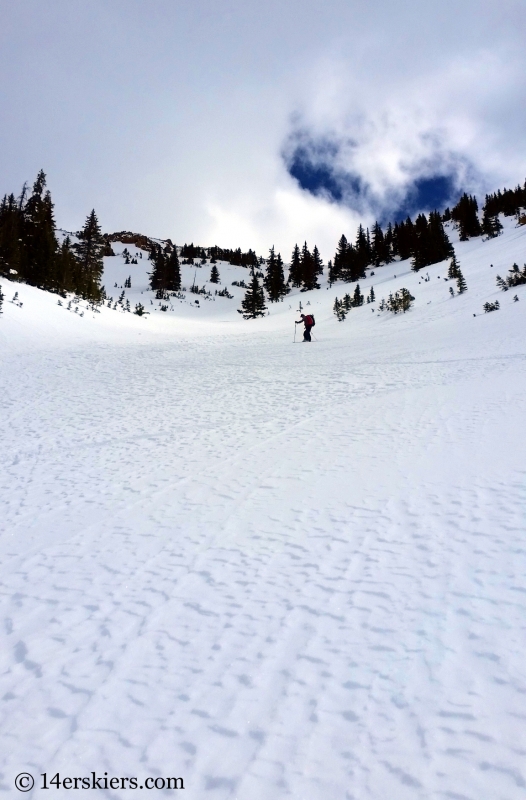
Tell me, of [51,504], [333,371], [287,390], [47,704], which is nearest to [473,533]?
[47,704]

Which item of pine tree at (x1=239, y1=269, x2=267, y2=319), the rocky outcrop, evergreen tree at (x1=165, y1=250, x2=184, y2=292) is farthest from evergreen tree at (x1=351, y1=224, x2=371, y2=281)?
the rocky outcrop

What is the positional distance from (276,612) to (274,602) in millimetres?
105

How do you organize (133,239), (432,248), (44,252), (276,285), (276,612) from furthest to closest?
1. (133,239)
2. (276,285)
3. (432,248)
4. (44,252)
5. (276,612)

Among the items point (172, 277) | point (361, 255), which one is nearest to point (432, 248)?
point (361, 255)

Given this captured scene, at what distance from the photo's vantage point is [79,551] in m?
3.67

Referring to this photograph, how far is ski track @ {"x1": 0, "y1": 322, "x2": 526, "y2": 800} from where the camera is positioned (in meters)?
1.88

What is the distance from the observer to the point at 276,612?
276 centimetres

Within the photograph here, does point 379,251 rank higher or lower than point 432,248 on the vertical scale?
Result: higher

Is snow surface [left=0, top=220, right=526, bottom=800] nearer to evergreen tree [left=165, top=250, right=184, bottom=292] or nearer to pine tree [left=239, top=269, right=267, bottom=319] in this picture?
pine tree [left=239, top=269, right=267, bottom=319]

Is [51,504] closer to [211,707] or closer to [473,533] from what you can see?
[211,707]

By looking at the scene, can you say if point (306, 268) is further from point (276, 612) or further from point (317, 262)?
point (276, 612)

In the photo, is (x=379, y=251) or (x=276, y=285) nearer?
(x=276, y=285)

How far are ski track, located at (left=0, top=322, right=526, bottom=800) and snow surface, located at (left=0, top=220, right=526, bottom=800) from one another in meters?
0.01

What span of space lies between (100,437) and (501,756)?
6.50 meters
